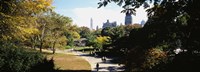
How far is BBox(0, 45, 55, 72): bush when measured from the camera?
2420cm

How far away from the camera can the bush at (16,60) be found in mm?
24203

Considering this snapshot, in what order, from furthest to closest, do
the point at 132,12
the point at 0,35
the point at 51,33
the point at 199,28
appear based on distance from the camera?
the point at 51,33
the point at 0,35
the point at 199,28
the point at 132,12

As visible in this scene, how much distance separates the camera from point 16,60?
24750 mm

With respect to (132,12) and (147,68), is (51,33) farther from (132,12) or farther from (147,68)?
(132,12)

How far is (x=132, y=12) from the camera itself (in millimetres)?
15609

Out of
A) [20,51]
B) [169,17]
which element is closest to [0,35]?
[20,51]

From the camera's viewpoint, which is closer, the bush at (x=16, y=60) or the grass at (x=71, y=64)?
the bush at (x=16, y=60)

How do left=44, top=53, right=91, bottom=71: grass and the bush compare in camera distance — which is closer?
the bush

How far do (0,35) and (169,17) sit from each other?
64.2ft

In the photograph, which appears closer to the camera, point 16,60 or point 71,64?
point 16,60

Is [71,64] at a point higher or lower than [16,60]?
lower

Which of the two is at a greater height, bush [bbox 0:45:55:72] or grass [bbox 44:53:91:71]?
bush [bbox 0:45:55:72]

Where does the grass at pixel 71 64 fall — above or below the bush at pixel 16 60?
below

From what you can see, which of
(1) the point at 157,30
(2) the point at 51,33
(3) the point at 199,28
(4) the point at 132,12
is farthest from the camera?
(2) the point at 51,33
